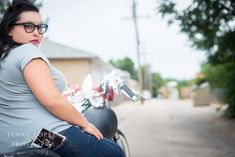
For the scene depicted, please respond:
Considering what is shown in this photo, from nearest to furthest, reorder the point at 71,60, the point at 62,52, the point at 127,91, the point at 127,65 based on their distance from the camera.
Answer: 1. the point at 127,91
2. the point at 62,52
3. the point at 71,60
4. the point at 127,65

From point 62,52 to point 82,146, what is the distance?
22303 millimetres

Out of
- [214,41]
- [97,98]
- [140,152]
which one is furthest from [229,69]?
[97,98]

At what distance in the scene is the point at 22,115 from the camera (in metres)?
2.30

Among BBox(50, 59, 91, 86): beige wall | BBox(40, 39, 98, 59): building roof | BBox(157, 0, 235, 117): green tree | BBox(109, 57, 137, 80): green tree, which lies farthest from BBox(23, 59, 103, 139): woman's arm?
BBox(109, 57, 137, 80): green tree

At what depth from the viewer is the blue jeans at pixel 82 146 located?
2.32 meters

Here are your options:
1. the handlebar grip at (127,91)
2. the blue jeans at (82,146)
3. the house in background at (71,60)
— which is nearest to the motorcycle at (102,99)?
the handlebar grip at (127,91)

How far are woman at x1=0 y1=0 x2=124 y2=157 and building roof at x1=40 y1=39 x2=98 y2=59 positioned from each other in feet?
70.4

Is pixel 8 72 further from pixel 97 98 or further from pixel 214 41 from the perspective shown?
pixel 214 41

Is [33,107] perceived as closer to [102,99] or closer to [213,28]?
[102,99]

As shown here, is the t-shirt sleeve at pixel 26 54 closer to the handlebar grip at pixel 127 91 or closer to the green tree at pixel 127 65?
the handlebar grip at pixel 127 91

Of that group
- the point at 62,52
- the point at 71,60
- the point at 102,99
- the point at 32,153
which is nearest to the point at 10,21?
the point at 32,153

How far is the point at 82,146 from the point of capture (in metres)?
2.37

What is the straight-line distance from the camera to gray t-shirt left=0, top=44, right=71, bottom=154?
2287 millimetres

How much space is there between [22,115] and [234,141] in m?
7.92
